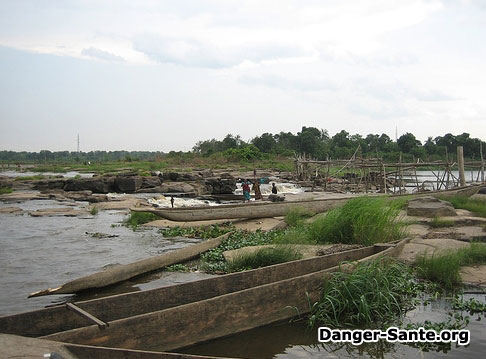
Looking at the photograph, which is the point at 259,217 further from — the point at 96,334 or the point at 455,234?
the point at 96,334

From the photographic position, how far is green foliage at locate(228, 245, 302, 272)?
7.27 metres

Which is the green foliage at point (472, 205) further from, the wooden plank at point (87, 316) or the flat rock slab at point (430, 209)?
the wooden plank at point (87, 316)

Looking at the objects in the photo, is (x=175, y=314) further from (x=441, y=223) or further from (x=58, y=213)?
(x=58, y=213)

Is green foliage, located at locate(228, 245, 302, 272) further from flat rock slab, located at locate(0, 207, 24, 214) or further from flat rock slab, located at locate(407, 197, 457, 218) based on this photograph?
flat rock slab, located at locate(0, 207, 24, 214)

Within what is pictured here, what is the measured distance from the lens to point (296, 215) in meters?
12.3

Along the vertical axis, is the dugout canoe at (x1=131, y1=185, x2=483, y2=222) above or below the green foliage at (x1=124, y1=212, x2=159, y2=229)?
above

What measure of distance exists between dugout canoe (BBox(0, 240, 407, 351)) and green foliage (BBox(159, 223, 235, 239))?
18.5 feet

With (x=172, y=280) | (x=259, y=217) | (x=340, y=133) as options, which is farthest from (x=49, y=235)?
(x=340, y=133)

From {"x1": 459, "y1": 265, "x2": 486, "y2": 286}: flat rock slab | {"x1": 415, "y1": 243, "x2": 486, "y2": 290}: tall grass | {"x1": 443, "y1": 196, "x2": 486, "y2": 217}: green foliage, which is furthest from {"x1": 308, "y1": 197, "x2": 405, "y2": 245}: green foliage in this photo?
{"x1": 443, "y1": 196, "x2": 486, "y2": 217}: green foliage

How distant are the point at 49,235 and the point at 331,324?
10.4m

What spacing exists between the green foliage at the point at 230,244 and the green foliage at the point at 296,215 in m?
0.89

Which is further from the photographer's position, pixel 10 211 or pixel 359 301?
pixel 10 211

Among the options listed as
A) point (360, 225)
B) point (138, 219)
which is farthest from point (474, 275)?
point (138, 219)

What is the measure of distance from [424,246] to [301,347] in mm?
4323
